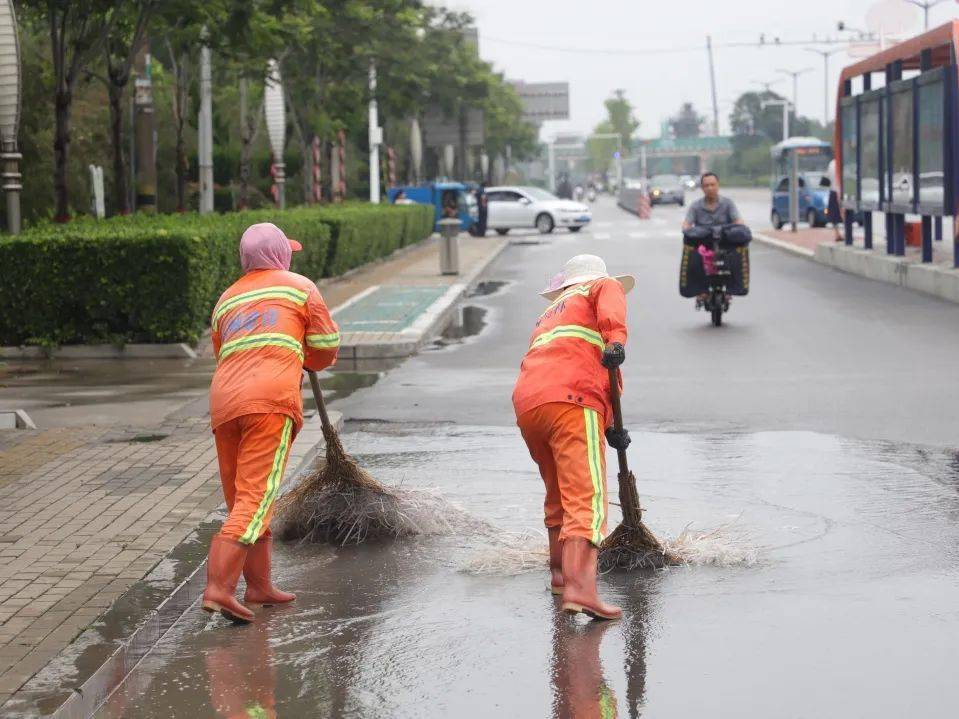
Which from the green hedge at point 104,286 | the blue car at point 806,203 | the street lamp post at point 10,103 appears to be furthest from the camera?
the blue car at point 806,203

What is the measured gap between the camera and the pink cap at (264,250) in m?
6.78

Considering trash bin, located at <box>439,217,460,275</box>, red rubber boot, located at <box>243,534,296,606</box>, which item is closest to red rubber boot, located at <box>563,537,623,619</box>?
red rubber boot, located at <box>243,534,296,606</box>

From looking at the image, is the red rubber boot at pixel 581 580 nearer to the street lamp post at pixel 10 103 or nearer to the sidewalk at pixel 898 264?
the street lamp post at pixel 10 103

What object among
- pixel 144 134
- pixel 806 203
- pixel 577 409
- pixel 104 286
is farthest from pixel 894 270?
pixel 806 203

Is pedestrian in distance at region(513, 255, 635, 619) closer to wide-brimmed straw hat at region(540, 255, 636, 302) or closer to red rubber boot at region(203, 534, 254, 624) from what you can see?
wide-brimmed straw hat at region(540, 255, 636, 302)

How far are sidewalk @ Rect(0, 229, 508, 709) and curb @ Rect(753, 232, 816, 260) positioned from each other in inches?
837

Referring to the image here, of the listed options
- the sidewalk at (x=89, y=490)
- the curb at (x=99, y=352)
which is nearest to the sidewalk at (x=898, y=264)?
the curb at (x=99, y=352)

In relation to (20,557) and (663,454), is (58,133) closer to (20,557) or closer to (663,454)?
(663,454)

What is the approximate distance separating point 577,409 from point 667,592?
2.83ft

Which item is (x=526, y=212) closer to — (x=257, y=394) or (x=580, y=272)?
(x=580, y=272)

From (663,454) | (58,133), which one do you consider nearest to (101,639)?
(663,454)

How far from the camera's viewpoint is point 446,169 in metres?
78.4

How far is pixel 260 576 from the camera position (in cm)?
666

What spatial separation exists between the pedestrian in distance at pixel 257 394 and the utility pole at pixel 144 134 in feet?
49.9
